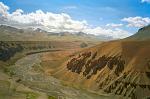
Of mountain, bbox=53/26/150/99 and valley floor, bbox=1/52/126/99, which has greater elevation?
mountain, bbox=53/26/150/99

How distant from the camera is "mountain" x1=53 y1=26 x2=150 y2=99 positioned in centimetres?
A: 12100

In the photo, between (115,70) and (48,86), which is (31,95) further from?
(115,70)

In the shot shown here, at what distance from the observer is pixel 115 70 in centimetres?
13375

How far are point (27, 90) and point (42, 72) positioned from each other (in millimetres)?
47585

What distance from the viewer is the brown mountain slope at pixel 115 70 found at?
121 metres

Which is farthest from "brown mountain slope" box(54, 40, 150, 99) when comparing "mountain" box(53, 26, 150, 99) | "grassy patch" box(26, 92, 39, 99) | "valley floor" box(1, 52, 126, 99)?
"grassy patch" box(26, 92, 39, 99)

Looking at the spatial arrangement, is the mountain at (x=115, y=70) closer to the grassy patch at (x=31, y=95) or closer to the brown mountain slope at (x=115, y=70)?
the brown mountain slope at (x=115, y=70)

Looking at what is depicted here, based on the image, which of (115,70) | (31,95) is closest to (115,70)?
(115,70)

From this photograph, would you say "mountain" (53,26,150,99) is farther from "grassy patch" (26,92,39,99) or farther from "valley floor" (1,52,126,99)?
"grassy patch" (26,92,39,99)

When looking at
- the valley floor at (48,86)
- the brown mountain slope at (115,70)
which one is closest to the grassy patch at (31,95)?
the valley floor at (48,86)

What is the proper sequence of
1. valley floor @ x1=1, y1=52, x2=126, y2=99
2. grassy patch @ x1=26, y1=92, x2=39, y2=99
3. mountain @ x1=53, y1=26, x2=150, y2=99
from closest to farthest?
grassy patch @ x1=26, y1=92, x2=39, y2=99
valley floor @ x1=1, y1=52, x2=126, y2=99
mountain @ x1=53, y1=26, x2=150, y2=99

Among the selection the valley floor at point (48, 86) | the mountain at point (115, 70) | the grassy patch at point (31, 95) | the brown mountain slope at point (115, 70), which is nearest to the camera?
the grassy patch at point (31, 95)

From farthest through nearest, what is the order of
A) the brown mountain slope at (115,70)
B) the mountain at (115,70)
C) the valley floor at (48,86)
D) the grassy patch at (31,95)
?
the brown mountain slope at (115,70)
the mountain at (115,70)
the valley floor at (48,86)
the grassy patch at (31,95)

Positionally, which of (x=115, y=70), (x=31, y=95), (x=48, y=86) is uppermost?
(x=115, y=70)
